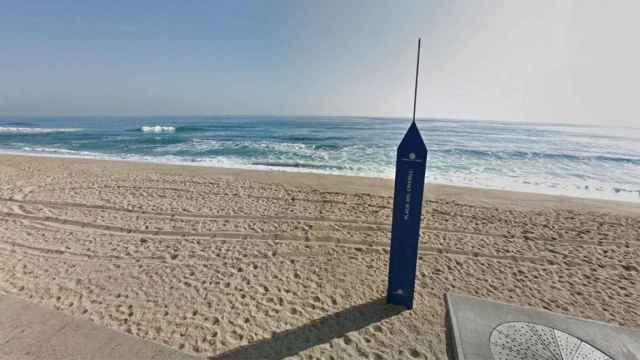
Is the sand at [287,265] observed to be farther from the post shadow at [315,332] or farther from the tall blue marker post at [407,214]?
the tall blue marker post at [407,214]

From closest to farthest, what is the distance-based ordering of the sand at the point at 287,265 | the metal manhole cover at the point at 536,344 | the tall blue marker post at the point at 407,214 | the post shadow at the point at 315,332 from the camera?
the metal manhole cover at the point at 536,344 < the post shadow at the point at 315,332 < the tall blue marker post at the point at 407,214 < the sand at the point at 287,265

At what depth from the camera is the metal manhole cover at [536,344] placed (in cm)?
247

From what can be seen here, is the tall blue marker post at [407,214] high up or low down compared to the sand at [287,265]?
up

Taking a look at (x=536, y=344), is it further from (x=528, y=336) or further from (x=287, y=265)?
(x=287, y=265)

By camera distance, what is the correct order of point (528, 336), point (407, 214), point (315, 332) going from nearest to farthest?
point (528, 336)
point (315, 332)
point (407, 214)

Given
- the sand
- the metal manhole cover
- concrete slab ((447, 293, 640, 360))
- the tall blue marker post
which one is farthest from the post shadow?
the metal manhole cover

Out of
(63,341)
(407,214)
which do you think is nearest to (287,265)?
(407,214)

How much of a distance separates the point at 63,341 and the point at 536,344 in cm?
479

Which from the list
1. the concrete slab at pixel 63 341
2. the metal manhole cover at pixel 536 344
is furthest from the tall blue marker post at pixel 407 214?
the concrete slab at pixel 63 341

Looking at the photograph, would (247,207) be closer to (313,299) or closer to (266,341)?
(313,299)

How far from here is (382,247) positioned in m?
5.26

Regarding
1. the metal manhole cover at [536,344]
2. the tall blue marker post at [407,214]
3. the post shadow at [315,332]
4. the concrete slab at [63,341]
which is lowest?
the post shadow at [315,332]

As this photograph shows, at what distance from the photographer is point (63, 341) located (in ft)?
8.63

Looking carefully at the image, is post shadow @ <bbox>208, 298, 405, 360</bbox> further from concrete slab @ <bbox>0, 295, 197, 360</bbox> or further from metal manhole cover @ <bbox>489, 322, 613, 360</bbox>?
metal manhole cover @ <bbox>489, 322, 613, 360</bbox>
